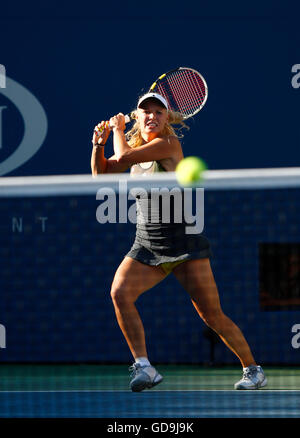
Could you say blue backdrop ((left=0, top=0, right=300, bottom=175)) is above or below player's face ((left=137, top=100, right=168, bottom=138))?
above

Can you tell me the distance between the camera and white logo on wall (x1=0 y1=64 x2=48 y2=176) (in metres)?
10.6

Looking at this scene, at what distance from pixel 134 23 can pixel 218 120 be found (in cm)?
148

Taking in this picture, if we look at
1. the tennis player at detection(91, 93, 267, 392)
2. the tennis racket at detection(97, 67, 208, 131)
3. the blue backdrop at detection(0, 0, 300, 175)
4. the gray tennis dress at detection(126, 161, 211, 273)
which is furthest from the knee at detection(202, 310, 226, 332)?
the blue backdrop at detection(0, 0, 300, 175)

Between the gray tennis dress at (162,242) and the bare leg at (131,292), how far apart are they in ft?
0.20

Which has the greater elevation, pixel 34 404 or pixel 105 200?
pixel 105 200

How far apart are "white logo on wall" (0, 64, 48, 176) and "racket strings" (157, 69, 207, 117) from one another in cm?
390

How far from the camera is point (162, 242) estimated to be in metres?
5.29

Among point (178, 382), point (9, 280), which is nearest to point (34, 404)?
point (178, 382)

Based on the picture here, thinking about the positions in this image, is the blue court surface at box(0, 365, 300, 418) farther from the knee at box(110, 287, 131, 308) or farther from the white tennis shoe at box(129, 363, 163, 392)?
the knee at box(110, 287, 131, 308)

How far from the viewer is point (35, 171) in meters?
10.6

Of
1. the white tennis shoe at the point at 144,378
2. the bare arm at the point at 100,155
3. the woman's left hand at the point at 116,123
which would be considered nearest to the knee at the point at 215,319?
the white tennis shoe at the point at 144,378

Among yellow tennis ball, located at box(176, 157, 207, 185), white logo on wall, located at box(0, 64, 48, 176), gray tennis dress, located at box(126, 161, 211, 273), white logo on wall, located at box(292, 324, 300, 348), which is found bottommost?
white logo on wall, located at box(292, 324, 300, 348)

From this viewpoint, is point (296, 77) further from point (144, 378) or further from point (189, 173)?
point (144, 378)
